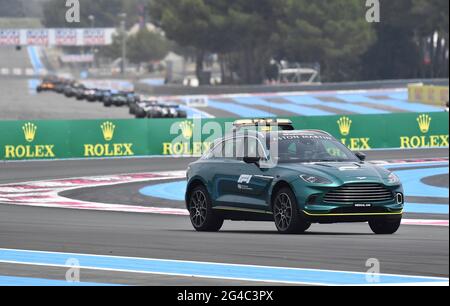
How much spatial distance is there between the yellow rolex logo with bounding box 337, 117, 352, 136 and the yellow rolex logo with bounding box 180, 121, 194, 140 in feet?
19.7

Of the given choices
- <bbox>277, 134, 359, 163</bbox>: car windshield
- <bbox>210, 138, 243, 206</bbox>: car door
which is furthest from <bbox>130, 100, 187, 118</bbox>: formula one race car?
<bbox>277, 134, 359, 163</bbox>: car windshield

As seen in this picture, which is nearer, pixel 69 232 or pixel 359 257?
pixel 359 257

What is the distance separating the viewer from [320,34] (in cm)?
10431

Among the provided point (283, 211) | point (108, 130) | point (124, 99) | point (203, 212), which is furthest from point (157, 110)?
point (283, 211)

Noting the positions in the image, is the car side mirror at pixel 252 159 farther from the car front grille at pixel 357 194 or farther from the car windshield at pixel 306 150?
the car front grille at pixel 357 194

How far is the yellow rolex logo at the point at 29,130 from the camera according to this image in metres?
39.3

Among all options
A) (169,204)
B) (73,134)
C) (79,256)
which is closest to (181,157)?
(73,134)

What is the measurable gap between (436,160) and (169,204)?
18.2m

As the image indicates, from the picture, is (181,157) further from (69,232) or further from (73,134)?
(69,232)

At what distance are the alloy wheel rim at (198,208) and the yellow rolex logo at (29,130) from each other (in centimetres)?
2248

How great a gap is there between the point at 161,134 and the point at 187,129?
102cm

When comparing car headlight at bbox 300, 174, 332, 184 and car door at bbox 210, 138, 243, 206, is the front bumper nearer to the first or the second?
car headlight at bbox 300, 174, 332, 184

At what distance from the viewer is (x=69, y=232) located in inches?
680

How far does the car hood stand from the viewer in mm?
15648
